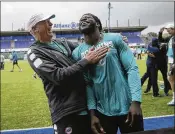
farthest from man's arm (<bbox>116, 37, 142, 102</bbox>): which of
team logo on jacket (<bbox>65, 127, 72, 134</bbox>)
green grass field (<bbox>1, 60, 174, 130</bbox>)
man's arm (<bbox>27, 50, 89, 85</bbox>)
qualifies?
green grass field (<bbox>1, 60, 174, 130</bbox>)

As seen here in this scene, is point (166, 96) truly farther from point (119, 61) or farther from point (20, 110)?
point (119, 61)

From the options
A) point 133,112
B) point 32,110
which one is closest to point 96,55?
point 133,112

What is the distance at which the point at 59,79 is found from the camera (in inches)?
52.7

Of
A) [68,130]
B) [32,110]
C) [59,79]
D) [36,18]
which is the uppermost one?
[36,18]

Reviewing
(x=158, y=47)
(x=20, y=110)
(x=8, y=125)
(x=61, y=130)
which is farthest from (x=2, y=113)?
(x=61, y=130)

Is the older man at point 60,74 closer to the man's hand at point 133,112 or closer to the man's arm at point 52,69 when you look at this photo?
the man's arm at point 52,69

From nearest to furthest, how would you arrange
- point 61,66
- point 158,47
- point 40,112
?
point 61,66, point 40,112, point 158,47

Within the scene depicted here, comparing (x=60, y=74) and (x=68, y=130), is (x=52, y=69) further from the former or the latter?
(x=68, y=130)

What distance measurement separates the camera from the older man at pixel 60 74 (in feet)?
4.42

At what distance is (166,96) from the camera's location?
4715 millimetres

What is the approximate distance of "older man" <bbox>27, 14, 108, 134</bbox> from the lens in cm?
135

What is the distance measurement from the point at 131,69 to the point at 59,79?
0.97 ft

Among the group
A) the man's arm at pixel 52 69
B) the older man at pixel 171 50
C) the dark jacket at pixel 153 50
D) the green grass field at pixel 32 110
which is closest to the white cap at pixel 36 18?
the man's arm at pixel 52 69

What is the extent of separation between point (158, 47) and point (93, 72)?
3.17 m
